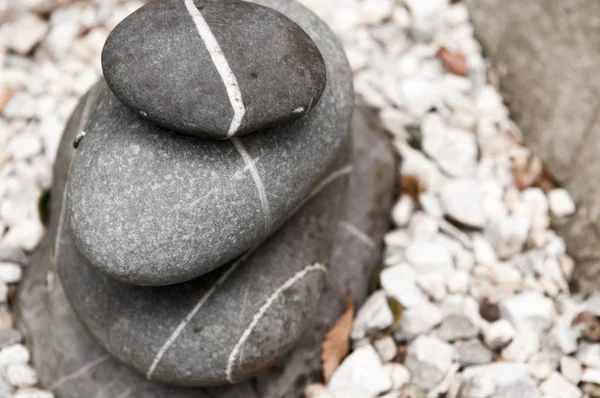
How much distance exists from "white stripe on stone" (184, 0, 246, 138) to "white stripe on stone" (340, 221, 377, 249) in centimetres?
80

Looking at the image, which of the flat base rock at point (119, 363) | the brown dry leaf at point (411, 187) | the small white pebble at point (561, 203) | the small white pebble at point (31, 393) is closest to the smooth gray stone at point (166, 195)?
the flat base rock at point (119, 363)

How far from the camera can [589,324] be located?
82.2 inches

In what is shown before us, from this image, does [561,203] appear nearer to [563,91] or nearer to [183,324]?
[563,91]

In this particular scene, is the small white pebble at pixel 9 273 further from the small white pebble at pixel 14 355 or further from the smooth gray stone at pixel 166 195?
the smooth gray stone at pixel 166 195

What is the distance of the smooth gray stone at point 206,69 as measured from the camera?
4.91 feet

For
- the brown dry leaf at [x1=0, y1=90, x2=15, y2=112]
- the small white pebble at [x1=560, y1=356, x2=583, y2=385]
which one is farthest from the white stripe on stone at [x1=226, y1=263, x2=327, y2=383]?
the brown dry leaf at [x1=0, y1=90, x2=15, y2=112]

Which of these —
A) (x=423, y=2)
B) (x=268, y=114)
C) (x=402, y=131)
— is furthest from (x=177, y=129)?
(x=423, y=2)

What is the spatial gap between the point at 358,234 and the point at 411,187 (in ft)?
0.93

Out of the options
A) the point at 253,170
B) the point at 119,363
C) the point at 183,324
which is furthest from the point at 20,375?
the point at 253,170

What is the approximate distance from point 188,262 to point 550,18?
1699 millimetres

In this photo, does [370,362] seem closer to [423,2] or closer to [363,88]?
[363,88]

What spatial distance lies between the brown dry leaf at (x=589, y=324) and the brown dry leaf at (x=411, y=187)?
2.13 feet

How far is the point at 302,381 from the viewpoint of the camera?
6.58 feet

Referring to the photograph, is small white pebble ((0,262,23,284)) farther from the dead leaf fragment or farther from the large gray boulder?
the large gray boulder
